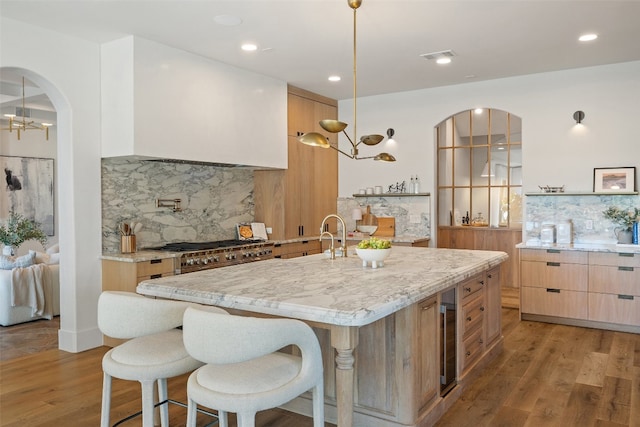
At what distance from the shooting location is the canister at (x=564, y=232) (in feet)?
18.0

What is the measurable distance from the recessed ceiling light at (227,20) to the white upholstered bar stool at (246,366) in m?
2.80

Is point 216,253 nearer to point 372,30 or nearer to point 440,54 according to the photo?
point 372,30

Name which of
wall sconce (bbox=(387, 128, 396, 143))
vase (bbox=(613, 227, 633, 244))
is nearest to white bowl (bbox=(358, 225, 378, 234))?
wall sconce (bbox=(387, 128, 396, 143))

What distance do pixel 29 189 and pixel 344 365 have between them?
306 inches

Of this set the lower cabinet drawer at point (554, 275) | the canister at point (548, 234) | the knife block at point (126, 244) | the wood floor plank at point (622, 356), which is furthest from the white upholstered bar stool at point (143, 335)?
the canister at point (548, 234)

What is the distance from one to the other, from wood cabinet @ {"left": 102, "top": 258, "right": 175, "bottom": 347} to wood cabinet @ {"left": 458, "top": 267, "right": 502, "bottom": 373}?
8.90 ft

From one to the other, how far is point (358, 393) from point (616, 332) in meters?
3.48

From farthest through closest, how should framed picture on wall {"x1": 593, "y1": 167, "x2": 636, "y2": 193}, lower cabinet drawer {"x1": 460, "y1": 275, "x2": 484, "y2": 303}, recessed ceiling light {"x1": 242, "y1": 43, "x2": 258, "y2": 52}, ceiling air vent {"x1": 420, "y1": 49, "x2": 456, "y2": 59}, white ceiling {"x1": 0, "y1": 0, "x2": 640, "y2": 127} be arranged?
framed picture on wall {"x1": 593, "y1": 167, "x2": 636, "y2": 193}, ceiling air vent {"x1": 420, "y1": 49, "x2": 456, "y2": 59}, recessed ceiling light {"x1": 242, "y1": 43, "x2": 258, "y2": 52}, white ceiling {"x1": 0, "y1": 0, "x2": 640, "y2": 127}, lower cabinet drawer {"x1": 460, "y1": 275, "x2": 484, "y2": 303}

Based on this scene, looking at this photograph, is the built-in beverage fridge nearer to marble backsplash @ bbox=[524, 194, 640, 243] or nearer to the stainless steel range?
→ the stainless steel range

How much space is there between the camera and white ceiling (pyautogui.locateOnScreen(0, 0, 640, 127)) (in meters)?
3.74

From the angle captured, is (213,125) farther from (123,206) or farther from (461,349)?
(461,349)

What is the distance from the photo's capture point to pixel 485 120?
762 cm

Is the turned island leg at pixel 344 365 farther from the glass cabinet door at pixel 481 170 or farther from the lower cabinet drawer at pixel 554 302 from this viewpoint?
the glass cabinet door at pixel 481 170

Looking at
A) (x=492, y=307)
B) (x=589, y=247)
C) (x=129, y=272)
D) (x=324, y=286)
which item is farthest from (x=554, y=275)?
(x=129, y=272)
